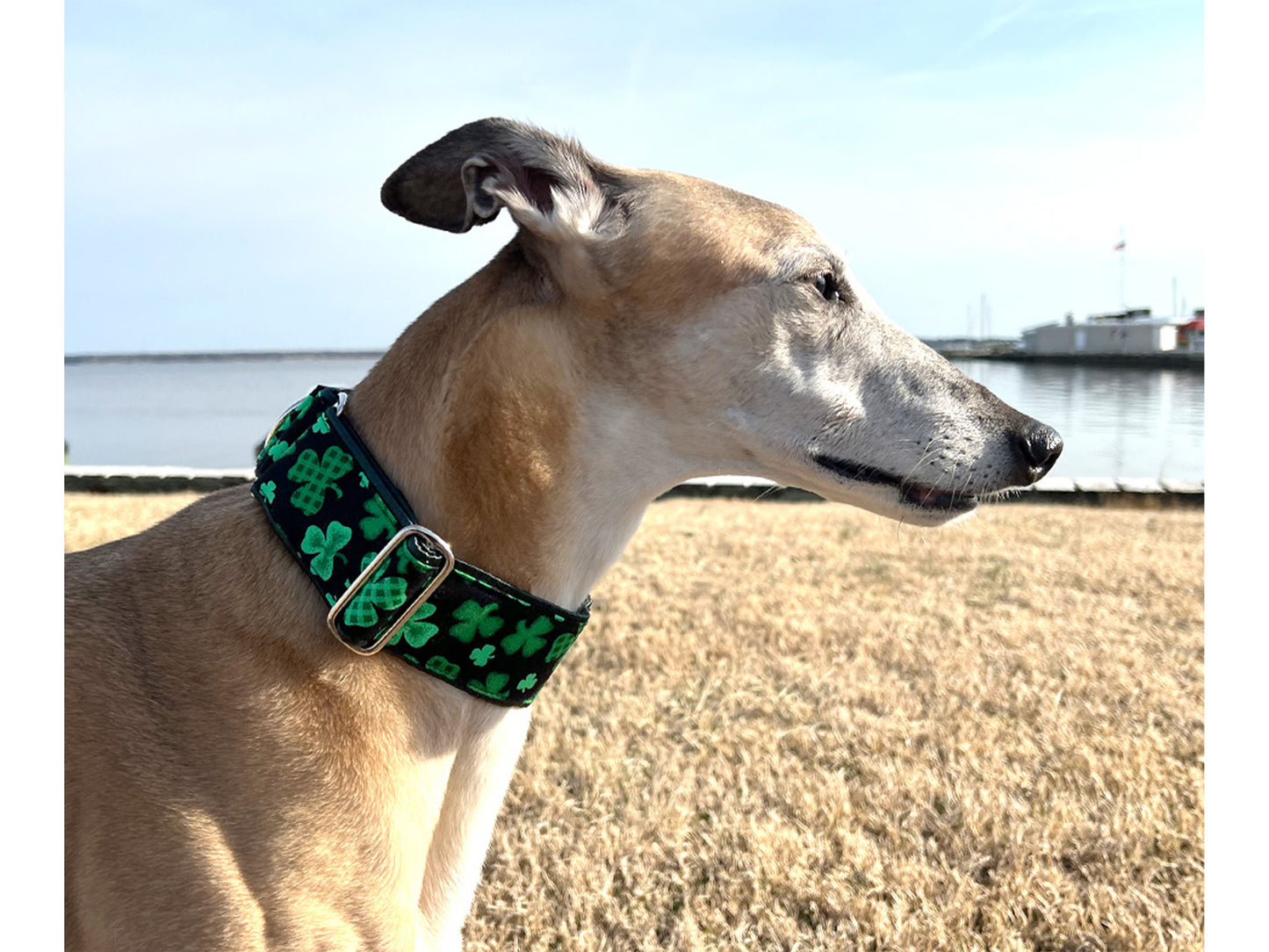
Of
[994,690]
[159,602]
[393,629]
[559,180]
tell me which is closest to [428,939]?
[393,629]

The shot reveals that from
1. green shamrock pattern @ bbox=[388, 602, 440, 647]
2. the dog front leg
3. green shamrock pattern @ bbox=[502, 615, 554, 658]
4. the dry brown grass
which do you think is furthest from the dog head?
the dry brown grass

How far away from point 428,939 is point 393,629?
2.36 feet

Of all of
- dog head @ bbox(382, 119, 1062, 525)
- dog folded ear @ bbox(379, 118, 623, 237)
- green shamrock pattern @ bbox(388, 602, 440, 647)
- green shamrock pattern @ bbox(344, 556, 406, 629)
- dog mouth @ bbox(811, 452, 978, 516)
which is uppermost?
dog folded ear @ bbox(379, 118, 623, 237)

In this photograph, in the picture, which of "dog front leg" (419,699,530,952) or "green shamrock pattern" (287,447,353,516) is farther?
"dog front leg" (419,699,530,952)

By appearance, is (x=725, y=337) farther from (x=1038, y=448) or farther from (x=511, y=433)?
(x=1038, y=448)

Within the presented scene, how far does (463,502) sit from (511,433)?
17cm

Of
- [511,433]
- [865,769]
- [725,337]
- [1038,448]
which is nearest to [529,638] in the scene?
[511,433]

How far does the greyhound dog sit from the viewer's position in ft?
6.03

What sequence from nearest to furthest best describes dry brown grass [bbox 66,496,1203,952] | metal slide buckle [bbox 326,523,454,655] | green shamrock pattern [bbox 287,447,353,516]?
metal slide buckle [bbox 326,523,454,655] → green shamrock pattern [bbox 287,447,353,516] → dry brown grass [bbox 66,496,1203,952]

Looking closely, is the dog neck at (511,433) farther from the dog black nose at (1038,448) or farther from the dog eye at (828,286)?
the dog black nose at (1038,448)

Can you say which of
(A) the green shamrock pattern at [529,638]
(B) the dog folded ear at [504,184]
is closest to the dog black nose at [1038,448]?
(B) the dog folded ear at [504,184]

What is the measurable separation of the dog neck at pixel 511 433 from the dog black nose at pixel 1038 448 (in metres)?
0.87

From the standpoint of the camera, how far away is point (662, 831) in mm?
3633

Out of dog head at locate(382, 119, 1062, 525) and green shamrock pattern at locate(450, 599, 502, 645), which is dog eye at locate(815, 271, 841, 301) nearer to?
dog head at locate(382, 119, 1062, 525)
